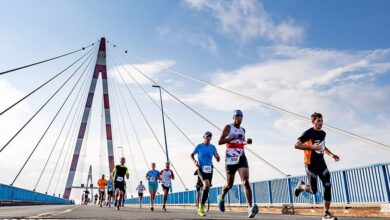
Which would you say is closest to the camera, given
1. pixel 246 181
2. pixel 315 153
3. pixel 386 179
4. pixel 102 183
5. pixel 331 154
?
pixel 315 153

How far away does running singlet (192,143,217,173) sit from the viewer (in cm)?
910

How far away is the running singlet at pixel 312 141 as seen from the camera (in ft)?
20.2

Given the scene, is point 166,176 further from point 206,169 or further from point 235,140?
point 235,140

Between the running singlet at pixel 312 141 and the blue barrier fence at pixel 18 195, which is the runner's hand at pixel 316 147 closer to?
the running singlet at pixel 312 141

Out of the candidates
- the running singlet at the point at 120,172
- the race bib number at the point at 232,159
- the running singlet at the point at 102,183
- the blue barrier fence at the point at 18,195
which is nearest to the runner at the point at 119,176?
the running singlet at the point at 120,172

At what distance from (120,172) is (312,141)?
917cm

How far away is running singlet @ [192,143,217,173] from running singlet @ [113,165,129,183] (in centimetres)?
557

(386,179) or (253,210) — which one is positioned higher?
(386,179)

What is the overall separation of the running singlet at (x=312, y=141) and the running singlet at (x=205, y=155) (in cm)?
322

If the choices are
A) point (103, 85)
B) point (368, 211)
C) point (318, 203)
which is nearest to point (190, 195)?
point (318, 203)

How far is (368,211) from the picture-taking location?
9750 millimetres

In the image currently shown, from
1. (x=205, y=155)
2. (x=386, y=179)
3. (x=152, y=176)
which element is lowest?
(x=386, y=179)

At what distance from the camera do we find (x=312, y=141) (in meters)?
6.20

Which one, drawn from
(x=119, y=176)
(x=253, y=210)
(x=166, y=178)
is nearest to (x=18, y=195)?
(x=119, y=176)
